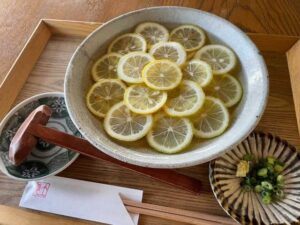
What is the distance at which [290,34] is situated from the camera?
1073mm

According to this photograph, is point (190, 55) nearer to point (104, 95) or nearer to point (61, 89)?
point (104, 95)

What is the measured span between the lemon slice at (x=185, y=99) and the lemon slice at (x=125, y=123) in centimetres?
7

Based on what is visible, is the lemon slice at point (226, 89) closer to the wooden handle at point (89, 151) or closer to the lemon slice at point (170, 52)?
the lemon slice at point (170, 52)

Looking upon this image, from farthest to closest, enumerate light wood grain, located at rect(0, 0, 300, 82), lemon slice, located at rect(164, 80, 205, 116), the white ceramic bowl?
1. light wood grain, located at rect(0, 0, 300, 82)
2. lemon slice, located at rect(164, 80, 205, 116)
3. the white ceramic bowl

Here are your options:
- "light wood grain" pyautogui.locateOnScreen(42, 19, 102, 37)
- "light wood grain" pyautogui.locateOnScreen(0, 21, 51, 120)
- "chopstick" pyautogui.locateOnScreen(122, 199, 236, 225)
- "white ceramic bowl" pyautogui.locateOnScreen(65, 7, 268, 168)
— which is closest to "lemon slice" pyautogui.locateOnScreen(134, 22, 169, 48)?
"white ceramic bowl" pyautogui.locateOnScreen(65, 7, 268, 168)

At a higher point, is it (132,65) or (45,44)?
(132,65)

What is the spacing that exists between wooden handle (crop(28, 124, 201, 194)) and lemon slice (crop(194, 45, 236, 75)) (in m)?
0.34

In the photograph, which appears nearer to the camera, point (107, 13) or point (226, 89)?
point (226, 89)

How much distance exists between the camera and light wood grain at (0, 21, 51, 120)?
97 cm

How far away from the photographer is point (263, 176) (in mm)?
755

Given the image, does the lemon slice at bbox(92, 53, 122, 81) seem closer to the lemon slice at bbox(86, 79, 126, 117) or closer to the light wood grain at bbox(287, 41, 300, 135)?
the lemon slice at bbox(86, 79, 126, 117)

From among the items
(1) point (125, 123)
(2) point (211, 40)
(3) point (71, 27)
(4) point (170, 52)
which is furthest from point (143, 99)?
(3) point (71, 27)

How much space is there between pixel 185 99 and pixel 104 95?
241 mm

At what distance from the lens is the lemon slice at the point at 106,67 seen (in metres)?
0.90
